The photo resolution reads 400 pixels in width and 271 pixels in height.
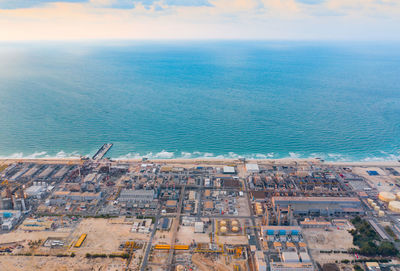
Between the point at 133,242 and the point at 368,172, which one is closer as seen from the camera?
the point at 133,242

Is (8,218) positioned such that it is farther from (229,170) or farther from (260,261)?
(229,170)

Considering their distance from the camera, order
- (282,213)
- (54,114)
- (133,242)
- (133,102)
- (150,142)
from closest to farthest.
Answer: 1. (133,242)
2. (282,213)
3. (150,142)
4. (54,114)
5. (133,102)

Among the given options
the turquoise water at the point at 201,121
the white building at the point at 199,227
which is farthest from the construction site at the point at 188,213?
the turquoise water at the point at 201,121

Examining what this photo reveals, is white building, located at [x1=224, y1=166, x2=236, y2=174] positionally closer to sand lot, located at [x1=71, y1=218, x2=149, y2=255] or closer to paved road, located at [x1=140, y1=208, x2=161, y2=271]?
paved road, located at [x1=140, y1=208, x2=161, y2=271]

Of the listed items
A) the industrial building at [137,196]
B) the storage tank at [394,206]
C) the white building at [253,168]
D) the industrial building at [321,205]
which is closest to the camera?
the industrial building at [321,205]

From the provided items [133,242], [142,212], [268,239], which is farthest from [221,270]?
[142,212]

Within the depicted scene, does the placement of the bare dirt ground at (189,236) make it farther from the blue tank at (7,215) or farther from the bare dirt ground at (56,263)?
the blue tank at (7,215)

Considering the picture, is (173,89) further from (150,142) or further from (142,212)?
(142,212)

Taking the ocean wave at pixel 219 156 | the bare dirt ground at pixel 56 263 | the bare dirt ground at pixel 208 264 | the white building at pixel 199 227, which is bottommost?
the bare dirt ground at pixel 56 263
